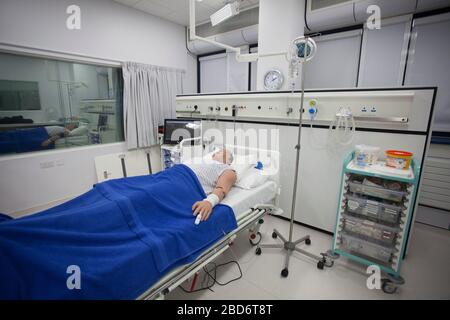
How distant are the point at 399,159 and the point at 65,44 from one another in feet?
12.6

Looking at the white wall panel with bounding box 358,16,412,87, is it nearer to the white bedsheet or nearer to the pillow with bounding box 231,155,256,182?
the pillow with bounding box 231,155,256,182

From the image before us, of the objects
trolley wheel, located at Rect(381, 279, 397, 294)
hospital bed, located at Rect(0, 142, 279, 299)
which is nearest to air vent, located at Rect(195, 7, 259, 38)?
hospital bed, located at Rect(0, 142, 279, 299)

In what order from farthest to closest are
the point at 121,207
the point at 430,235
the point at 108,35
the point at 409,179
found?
the point at 108,35, the point at 430,235, the point at 409,179, the point at 121,207

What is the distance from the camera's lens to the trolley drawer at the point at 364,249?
1775 millimetres

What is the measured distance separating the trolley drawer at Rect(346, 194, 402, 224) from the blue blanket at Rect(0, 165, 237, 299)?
39.7 inches

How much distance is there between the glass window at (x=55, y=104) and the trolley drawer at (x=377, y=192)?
3.41m

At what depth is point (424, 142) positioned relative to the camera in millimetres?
1851

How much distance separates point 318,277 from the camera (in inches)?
72.6

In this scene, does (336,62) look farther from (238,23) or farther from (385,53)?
(238,23)

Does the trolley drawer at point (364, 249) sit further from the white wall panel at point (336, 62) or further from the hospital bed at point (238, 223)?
the white wall panel at point (336, 62)

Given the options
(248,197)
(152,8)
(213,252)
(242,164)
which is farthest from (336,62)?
→ (213,252)
